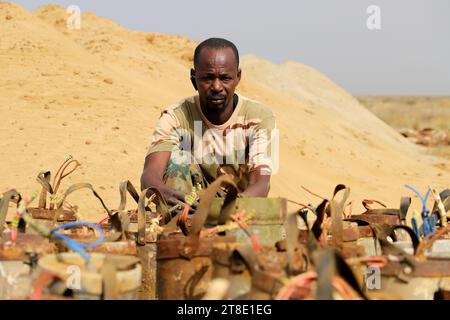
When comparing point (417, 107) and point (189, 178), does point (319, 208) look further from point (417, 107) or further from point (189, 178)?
point (417, 107)

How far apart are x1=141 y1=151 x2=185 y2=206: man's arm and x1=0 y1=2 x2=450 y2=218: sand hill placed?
425 cm

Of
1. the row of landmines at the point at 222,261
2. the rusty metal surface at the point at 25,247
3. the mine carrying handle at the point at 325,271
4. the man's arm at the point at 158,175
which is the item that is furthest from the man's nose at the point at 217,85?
the mine carrying handle at the point at 325,271

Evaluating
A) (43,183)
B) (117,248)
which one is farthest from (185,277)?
(43,183)

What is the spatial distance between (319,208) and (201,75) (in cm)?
207

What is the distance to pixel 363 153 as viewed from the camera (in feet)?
66.5

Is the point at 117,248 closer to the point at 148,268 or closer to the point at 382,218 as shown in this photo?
the point at 148,268

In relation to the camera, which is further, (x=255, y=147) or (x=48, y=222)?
(x=255, y=147)

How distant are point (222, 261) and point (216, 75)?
241 cm

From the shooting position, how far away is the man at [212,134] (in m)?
4.84

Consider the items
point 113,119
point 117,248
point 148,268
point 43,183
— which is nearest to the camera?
point 117,248

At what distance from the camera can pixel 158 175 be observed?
190 inches

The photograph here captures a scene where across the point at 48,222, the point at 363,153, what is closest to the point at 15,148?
the point at 48,222

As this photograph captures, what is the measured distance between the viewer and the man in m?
4.84

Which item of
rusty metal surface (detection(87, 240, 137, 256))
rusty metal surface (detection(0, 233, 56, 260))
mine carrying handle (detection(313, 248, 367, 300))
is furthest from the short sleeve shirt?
mine carrying handle (detection(313, 248, 367, 300))
